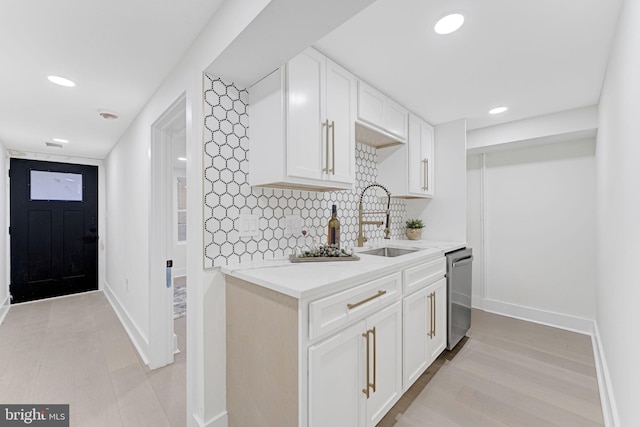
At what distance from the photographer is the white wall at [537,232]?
281cm

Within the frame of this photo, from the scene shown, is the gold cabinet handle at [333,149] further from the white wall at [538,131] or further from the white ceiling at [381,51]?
the white wall at [538,131]

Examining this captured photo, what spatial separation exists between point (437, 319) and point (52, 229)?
200 inches

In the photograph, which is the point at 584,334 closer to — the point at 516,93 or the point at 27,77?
the point at 516,93

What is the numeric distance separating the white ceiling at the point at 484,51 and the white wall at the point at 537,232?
28.9 inches

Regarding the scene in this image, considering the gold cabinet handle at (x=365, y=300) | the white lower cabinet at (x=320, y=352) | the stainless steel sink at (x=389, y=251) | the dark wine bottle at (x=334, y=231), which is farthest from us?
the stainless steel sink at (x=389, y=251)

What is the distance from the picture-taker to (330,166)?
170 cm

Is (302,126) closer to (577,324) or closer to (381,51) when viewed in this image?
(381,51)

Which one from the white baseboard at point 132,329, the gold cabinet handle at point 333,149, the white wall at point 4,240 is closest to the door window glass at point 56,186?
the white wall at point 4,240

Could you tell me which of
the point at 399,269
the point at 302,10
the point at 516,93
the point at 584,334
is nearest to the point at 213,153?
the point at 302,10

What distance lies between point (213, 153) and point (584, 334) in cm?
383

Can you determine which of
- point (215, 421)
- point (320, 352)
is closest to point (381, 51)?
point (320, 352)

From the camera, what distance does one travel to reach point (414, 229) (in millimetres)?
2965

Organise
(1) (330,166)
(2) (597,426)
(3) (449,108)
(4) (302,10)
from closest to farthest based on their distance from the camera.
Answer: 1. (4) (302,10)
2. (2) (597,426)
3. (1) (330,166)
4. (3) (449,108)

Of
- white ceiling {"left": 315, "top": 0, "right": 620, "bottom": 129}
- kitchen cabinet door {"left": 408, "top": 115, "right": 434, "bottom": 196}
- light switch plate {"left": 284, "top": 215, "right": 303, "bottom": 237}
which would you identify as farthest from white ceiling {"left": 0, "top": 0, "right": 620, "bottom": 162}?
light switch plate {"left": 284, "top": 215, "right": 303, "bottom": 237}
